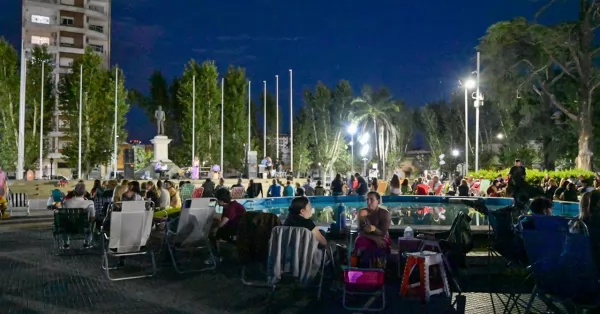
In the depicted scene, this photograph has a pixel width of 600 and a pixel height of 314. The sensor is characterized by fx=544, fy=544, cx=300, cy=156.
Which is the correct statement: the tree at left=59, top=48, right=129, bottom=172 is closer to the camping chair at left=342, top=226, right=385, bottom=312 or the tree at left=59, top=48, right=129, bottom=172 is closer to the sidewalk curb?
the sidewalk curb

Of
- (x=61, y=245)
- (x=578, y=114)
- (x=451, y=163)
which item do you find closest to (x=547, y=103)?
(x=578, y=114)

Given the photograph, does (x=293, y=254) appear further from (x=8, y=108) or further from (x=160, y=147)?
(x=8, y=108)

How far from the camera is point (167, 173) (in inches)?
1384

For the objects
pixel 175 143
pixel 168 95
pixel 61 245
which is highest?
pixel 168 95

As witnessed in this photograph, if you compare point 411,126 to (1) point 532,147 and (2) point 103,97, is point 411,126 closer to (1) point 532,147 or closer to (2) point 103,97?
(1) point 532,147

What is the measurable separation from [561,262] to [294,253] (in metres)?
2.71

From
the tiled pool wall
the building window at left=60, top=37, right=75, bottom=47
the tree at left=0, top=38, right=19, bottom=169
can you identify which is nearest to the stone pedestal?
the tree at left=0, top=38, right=19, bottom=169

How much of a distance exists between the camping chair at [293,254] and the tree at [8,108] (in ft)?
123

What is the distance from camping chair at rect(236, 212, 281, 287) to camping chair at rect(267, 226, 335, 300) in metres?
0.51

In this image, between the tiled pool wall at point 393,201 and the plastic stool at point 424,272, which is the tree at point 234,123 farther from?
the plastic stool at point 424,272

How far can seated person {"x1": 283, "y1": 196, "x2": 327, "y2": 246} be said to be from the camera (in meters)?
6.38

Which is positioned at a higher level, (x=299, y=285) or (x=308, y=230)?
(x=308, y=230)

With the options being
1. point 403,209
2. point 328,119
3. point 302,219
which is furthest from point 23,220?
point 328,119

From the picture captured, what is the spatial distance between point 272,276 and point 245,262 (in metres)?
0.71
